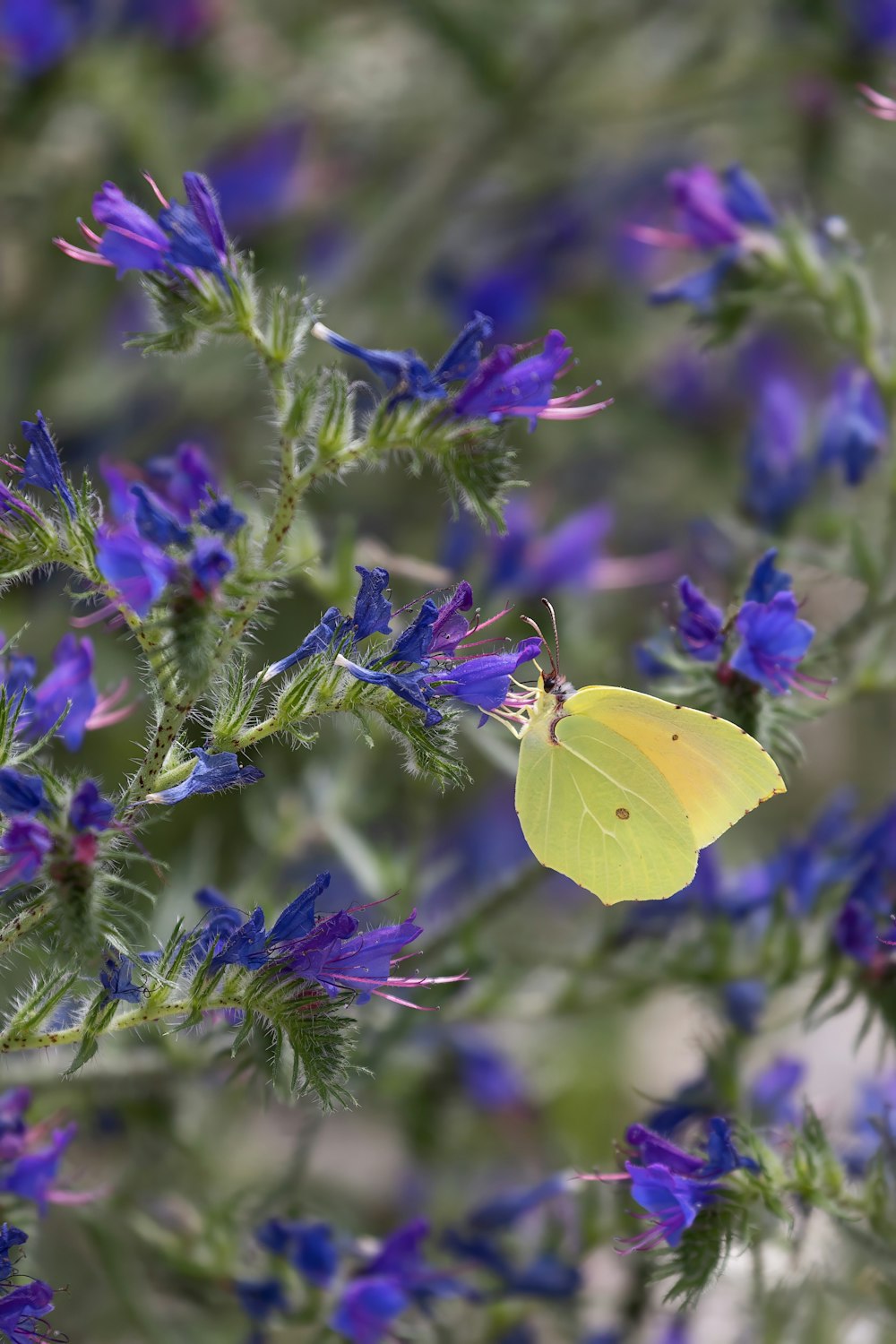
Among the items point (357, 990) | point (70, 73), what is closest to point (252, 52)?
point (70, 73)

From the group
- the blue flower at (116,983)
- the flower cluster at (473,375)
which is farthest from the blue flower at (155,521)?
the blue flower at (116,983)

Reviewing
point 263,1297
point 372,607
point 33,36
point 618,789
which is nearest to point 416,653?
point 372,607

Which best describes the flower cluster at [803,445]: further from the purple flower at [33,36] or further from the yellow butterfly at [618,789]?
the purple flower at [33,36]

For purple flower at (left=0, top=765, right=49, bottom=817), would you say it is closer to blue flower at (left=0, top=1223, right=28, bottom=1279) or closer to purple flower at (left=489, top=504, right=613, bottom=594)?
blue flower at (left=0, top=1223, right=28, bottom=1279)

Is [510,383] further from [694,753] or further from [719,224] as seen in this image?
[719,224]

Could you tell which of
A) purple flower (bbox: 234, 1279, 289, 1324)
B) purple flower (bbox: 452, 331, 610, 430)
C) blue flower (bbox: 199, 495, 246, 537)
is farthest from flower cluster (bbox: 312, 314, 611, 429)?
purple flower (bbox: 234, 1279, 289, 1324)

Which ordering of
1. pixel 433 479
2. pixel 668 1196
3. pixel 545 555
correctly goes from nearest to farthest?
pixel 668 1196, pixel 545 555, pixel 433 479
